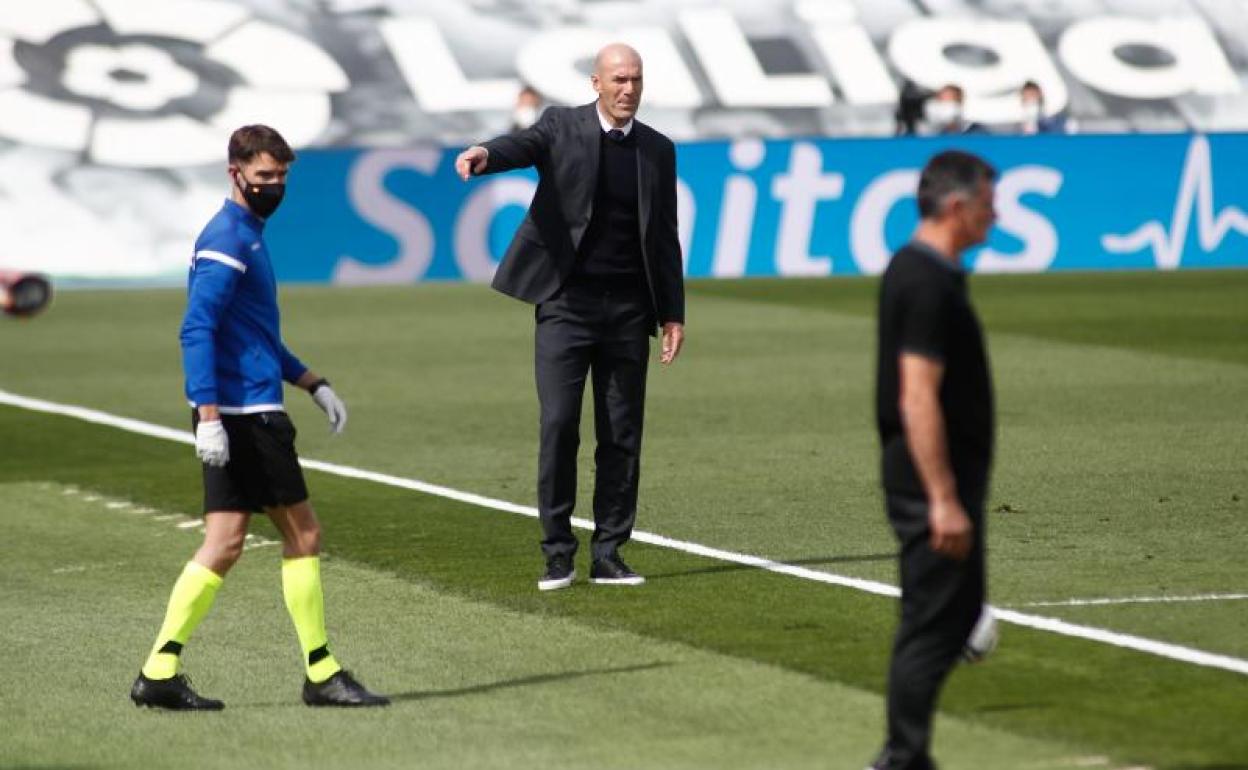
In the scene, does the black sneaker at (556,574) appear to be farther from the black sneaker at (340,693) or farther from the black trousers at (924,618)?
the black trousers at (924,618)

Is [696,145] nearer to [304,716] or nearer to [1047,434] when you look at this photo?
[1047,434]

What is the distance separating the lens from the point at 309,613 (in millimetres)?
9281

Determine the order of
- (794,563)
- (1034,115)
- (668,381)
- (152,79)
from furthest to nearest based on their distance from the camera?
(152,79) → (1034,115) → (668,381) → (794,563)

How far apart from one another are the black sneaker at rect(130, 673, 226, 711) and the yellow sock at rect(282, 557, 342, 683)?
0.38m

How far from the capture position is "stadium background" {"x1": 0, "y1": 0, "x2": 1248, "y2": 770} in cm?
917

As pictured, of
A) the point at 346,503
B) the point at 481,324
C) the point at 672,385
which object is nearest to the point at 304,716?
the point at 346,503

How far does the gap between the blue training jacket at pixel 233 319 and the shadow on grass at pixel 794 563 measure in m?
3.12

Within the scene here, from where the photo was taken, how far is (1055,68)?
136 ft

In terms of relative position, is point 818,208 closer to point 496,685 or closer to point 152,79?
point 152,79

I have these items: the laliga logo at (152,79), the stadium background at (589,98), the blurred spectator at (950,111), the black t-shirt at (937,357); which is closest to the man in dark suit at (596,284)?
the black t-shirt at (937,357)

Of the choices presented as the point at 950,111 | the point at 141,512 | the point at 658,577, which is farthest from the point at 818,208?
the point at 658,577

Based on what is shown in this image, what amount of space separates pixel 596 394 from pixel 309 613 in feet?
9.14

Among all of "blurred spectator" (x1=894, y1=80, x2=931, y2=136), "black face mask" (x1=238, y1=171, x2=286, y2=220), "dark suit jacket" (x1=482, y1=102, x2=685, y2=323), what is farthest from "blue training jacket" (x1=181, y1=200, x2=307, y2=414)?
"blurred spectator" (x1=894, y1=80, x2=931, y2=136)

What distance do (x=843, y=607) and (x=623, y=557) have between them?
1814 millimetres
